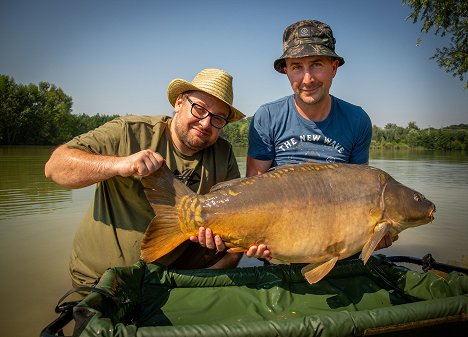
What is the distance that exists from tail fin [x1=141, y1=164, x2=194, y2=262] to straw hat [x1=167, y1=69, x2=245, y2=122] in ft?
2.29

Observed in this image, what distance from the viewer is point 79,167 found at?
213cm

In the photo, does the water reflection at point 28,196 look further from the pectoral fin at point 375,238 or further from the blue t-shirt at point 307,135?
the pectoral fin at point 375,238

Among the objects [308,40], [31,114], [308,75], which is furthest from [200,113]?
[31,114]

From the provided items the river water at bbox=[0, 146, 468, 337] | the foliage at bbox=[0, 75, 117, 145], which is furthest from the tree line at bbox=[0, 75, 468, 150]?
the river water at bbox=[0, 146, 468, 337]

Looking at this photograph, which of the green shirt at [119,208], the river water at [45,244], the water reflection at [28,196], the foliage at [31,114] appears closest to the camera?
the green shirt at [119,208]

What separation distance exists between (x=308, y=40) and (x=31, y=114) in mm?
50053

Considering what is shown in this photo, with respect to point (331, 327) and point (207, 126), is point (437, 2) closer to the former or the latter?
point (207, 126)

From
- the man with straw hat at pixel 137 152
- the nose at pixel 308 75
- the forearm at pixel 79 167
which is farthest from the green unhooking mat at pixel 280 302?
the nose at pixel 308 75

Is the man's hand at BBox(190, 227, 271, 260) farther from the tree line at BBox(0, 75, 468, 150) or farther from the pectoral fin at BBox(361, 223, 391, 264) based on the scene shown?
the tree line at BBox(0, 75, 468, 150)

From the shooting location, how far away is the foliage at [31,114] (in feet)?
141

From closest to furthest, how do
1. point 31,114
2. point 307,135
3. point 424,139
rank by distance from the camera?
point 307,135
point 31,114
point 424,139

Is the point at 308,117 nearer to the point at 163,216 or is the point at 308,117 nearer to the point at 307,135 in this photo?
the point at 307,135

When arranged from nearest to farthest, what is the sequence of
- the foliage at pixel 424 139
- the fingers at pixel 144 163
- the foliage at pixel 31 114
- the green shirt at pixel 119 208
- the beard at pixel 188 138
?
1. the fingers at pixel 144 163
2. the green shirt at pixel 119 208
3. the beard at pixel 188 138
4. the foliage at pixel 31 114
5. the foliage at pixel 424 139

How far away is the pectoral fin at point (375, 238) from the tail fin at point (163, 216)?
1.02 m
